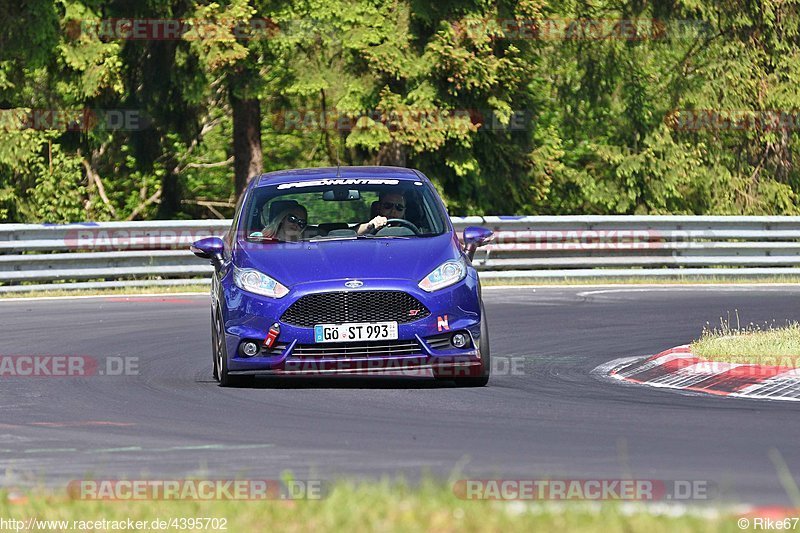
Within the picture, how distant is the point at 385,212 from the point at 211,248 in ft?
4.68

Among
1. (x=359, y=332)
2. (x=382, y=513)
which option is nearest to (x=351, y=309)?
(x=359, y=332)

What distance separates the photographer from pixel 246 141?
30.7 metres

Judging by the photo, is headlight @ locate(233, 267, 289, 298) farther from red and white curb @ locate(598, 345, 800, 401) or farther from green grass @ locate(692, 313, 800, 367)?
green grass @ locate(692, 313, 800, 367)

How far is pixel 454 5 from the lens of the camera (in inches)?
1139

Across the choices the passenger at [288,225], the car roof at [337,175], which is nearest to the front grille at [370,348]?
the passenger at [288,225]

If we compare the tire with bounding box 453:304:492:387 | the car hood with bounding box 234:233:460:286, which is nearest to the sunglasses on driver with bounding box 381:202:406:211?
the car hood with bounding box 234:233:460:286

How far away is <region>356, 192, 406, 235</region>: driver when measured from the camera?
1252cm

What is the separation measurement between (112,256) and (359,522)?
17244mm

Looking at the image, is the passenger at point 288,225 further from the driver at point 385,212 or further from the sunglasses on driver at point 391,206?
the sunglasses on driver at point 391,206

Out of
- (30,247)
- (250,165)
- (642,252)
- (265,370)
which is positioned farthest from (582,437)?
(250,165)

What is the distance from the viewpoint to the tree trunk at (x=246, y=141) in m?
30.6

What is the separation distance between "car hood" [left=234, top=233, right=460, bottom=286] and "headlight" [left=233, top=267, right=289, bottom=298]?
1.6 inches

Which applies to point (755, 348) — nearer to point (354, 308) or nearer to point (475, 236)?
point (475, 236)

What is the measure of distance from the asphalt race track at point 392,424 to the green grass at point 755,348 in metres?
0.98
